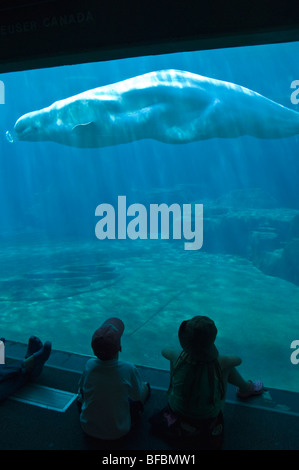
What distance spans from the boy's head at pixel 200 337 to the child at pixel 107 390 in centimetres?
42

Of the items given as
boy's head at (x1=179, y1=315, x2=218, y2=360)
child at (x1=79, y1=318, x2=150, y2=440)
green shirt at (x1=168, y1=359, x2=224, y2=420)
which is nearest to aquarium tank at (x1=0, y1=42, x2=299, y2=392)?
boy's head at (x1=179, y1=315, x2=218, y2=360)

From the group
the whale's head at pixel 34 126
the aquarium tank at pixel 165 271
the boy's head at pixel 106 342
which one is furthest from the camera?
the whale's head at pixel 34 126

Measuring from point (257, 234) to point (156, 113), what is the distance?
9623 millimetres

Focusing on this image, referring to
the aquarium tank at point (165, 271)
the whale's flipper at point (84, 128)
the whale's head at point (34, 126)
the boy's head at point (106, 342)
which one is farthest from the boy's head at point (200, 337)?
the whale's head at point (34, 126)

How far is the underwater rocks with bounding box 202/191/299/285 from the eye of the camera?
488 inches

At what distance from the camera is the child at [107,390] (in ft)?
6.87

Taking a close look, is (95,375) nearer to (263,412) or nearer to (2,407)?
(2,407)

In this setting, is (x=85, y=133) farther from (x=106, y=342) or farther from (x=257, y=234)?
(x=257, y=234)

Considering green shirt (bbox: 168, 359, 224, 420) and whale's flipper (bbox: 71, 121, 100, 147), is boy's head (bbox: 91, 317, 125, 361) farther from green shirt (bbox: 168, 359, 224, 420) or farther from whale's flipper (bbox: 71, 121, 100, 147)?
whale's flipper (bbox: 71, 121, 100, 147)

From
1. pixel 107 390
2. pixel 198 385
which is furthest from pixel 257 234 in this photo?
pixel 107 390

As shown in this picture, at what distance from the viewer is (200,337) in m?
1.98

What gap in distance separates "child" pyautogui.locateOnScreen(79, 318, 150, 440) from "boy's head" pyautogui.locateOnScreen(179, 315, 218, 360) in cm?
42

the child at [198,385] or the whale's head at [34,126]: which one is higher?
the whale's head at [34,126]

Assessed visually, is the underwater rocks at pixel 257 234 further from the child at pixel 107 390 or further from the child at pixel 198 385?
the child at pixel 107 390
